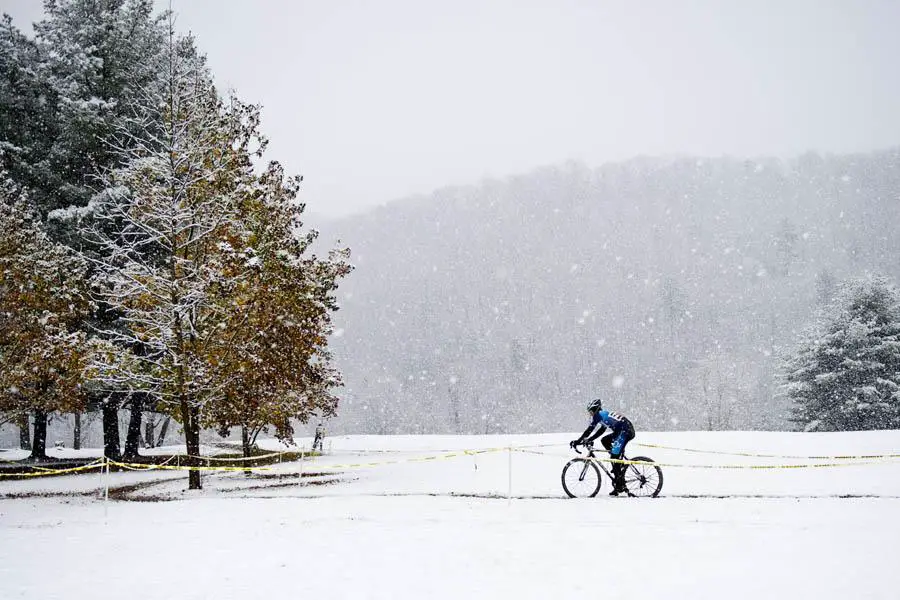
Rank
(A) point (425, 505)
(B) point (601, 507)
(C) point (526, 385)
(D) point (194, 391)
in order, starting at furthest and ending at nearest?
(C) point (526, 385), (D) point (194, 391), (A) point (425, 505), (B) point (601, 507)

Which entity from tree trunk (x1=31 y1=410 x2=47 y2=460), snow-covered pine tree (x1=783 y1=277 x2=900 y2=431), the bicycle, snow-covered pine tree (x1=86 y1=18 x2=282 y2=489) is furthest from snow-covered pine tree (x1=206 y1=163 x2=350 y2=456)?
snow-covered pine tree (x1=783 y1=277 x2=900 y2=431)

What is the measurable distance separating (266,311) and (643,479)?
10925 millimetres

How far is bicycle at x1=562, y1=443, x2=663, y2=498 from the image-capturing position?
14.3m

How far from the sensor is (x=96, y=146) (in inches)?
1096

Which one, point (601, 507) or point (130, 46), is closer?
point (601, 507)

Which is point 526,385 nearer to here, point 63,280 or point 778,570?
point 63,280

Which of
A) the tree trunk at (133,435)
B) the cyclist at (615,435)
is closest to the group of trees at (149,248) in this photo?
the tree trunk at (133,435)

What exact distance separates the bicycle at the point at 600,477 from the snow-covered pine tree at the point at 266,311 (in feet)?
29.8

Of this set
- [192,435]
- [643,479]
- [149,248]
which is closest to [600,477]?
[643,479]

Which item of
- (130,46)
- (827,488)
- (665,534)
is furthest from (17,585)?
(130,46)

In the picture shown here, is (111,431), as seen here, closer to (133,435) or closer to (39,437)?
(133,435)

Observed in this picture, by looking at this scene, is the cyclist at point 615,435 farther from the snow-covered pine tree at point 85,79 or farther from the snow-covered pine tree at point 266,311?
the snow-covered pine tree at point 85,79

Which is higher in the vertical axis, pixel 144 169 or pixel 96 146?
pixel 96 146

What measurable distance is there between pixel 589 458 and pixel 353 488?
7.36 meters
